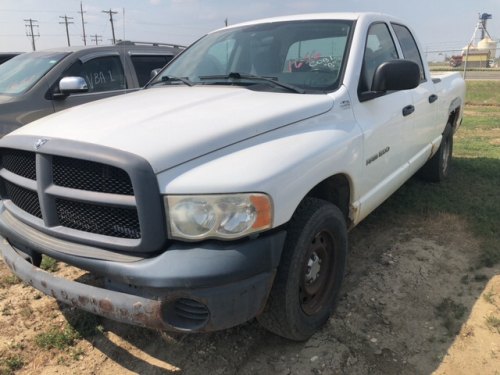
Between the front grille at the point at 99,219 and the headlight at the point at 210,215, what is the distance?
0.67ft

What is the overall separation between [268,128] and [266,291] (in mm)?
877

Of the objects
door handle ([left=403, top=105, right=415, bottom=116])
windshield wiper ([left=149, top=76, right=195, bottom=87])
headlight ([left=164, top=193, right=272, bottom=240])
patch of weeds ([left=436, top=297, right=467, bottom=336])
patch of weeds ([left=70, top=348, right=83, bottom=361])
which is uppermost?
windshield wiper ([left=149, top=76, right=195, bottom=87])

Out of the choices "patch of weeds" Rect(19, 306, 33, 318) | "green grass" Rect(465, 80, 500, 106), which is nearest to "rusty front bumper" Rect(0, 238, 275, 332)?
"patch of weeds" Rect(19, 306, 33, 318)

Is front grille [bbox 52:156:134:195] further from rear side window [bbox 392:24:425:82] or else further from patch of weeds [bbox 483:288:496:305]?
rear side window [bbox 392:24:425:82]

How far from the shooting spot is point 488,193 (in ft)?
17.2

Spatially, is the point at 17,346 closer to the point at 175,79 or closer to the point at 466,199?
the point at 175,79

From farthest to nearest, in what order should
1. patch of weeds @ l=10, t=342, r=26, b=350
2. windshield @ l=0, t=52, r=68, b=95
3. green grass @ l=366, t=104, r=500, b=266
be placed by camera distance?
windshield @ l=0, t=52, r=68, b=95, green grass @ l=366, t=104, r=500, b=266, patch of weeds @ l=10, t=342, r=26, b=350

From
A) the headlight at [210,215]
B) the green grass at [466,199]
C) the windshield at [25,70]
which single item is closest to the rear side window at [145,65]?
the windshield at [25,70]

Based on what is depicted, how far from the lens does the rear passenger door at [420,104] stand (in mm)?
4047

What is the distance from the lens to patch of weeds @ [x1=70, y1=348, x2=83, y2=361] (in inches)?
102

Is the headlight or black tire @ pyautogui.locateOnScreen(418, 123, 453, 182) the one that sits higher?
the headlight

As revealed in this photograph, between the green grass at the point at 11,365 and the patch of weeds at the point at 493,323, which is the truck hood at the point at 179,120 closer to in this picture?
the green grass at the point at 11,365

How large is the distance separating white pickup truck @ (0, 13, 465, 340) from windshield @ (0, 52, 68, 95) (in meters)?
2.61

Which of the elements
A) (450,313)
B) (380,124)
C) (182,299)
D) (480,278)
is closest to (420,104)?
(380,124)
